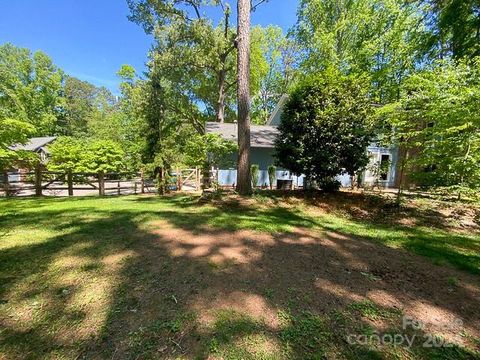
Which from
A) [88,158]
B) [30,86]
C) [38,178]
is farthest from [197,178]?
[30,86]

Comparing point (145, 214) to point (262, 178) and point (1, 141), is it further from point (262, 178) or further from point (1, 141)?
point (262, 178)

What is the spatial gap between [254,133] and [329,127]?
928cm

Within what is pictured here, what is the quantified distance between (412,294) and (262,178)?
14037 millimetres

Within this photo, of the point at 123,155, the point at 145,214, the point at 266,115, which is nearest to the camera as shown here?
the point at 145,214

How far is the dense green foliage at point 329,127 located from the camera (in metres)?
8.80

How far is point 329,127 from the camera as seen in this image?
28.8 feet

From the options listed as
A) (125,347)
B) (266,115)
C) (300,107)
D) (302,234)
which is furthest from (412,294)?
(266,115)

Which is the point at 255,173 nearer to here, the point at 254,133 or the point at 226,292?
the point at 254,133

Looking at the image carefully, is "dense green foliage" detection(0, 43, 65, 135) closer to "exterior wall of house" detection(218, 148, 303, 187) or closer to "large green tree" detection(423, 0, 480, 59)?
"exterior wall of house" detection(218, 148, 303, 187)

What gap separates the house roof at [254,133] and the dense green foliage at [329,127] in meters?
6.74

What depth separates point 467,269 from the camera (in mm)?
4074

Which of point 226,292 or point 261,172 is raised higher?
point 261,172

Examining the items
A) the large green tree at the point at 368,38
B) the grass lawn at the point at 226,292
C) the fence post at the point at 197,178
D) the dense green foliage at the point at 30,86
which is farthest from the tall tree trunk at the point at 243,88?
the dense green foliage at the point at 30,86

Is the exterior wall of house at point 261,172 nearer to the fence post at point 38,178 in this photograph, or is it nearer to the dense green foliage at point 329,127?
the dense green foliage at point 329,127
